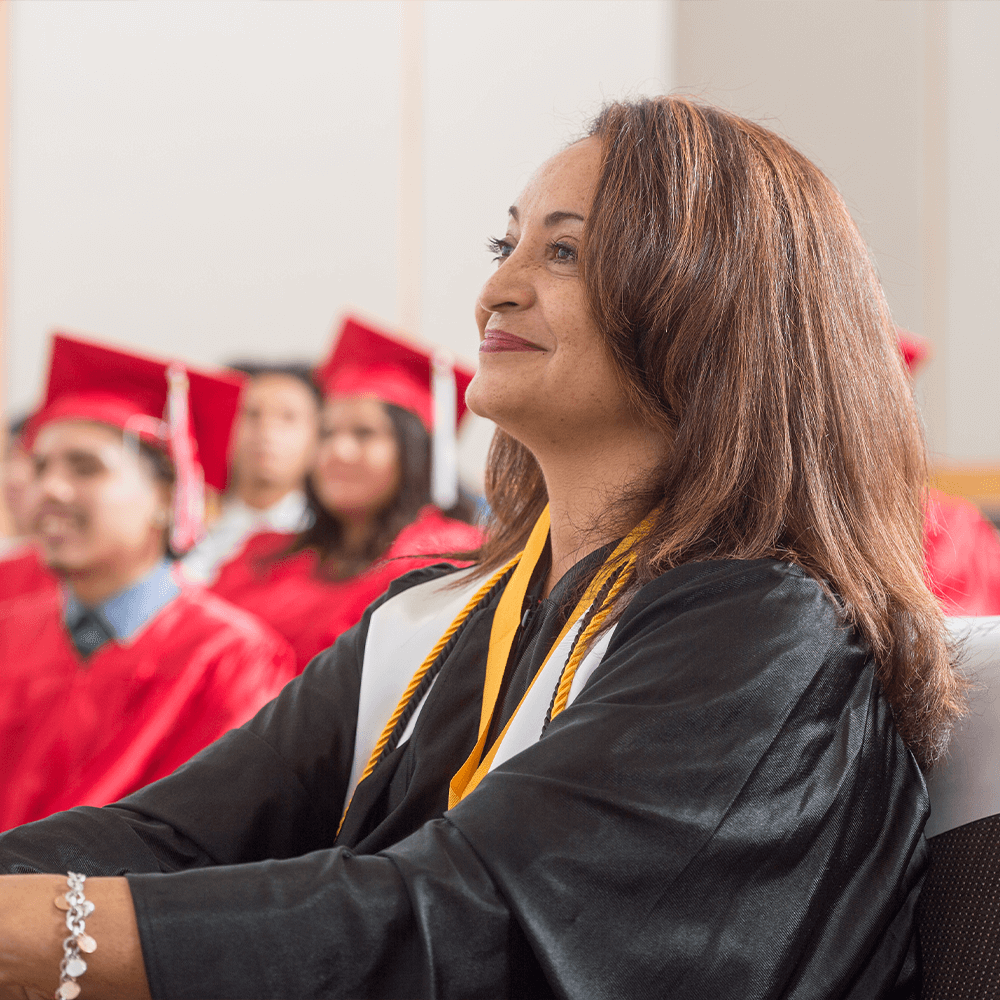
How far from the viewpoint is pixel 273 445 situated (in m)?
4.54

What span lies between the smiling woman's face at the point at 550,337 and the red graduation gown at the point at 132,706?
1.40 metres

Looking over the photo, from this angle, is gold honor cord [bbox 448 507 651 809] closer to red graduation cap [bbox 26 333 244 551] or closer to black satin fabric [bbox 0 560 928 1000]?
black satin fabric [bbox 0 560 928 1000]

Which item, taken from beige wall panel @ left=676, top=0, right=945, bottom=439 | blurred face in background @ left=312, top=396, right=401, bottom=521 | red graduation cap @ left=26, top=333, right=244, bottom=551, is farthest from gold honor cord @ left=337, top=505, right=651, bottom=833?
beige wall panel @ left=676, top=0, right=945, bottom=439

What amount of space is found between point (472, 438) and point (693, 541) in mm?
4869

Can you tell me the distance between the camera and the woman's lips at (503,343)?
1207 millimetres

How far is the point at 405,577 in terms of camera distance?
1441 mm

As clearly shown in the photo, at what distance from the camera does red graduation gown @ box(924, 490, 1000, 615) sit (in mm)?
2975

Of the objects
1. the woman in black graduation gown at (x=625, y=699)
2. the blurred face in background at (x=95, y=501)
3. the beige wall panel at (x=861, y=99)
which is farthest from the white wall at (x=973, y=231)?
the woman in black graduation gown at (x=625, y=699)

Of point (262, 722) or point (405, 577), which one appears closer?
point (262, 722)

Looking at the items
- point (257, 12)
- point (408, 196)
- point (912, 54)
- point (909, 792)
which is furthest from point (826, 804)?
point (257, 12)

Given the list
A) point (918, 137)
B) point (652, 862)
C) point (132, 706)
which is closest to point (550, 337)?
point (652, 862)

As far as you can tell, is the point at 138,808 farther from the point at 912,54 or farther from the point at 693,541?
the point at 912,54

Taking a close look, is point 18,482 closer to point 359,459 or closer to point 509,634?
point 359,459

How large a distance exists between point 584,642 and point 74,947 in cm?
48
